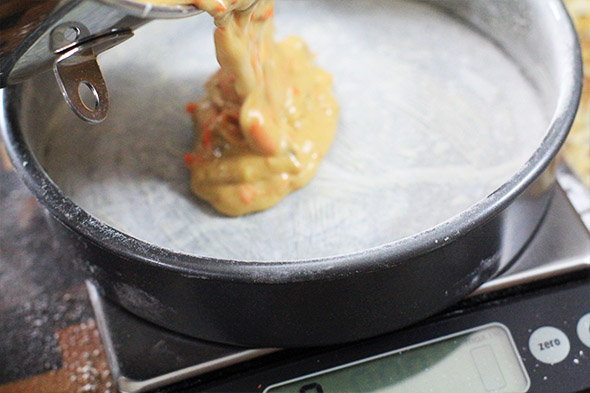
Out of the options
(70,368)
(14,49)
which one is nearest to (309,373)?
(70,368)

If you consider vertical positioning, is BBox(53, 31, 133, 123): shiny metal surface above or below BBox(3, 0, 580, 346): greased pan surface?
above

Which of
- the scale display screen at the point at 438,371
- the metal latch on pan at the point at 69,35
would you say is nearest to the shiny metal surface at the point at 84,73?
the metal latch on pan at the point at 69,35

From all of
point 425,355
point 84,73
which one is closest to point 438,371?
point 425,355

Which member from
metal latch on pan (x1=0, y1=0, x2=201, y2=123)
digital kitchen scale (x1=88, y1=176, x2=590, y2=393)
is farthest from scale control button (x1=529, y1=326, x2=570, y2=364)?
metal latch on pan (x1=0, y1=0, x2=201, y2=123)

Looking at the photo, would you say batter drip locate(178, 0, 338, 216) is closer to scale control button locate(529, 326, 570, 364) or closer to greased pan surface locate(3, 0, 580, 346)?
greased pan surface locate(3, 0, 580, 346)

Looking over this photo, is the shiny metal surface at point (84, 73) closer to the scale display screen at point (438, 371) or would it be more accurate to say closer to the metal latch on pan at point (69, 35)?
the metal latch on pan at point (69, 35)

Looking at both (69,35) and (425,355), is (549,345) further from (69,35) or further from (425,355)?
(69,35)

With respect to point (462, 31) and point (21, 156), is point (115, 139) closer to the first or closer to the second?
point (21, 156)
